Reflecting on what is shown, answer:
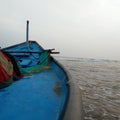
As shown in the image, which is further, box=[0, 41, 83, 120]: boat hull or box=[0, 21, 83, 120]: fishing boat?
box=[0, 41, 83, 120]: boat hull

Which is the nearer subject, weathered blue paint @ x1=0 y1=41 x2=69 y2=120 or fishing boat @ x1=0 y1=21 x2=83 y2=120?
fishing boat @ x1=0 y1=21 x2=83 y2=120

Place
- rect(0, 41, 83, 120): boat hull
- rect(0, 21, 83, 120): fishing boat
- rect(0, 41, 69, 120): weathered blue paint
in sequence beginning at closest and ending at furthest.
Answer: rect(0, 21, 83, 120): fishing boat → rect(0, 41, 83, 120): boat hull → rect(0, 41, 69, 120): weathered blue paint

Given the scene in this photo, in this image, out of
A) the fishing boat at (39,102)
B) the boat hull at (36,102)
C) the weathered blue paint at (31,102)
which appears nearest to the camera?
the fishing boat at (39,102)

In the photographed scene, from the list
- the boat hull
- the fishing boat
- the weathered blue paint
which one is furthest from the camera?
the weathered blue paint

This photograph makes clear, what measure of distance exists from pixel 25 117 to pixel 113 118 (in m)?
2.78

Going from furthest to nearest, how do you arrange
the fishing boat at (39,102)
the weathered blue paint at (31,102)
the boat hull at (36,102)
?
the weathered blue paint at (31,102) < the boat hull at (36,102) < the fishing boat at (39,102)

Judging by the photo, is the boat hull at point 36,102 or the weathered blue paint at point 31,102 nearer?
the boat hull at point 36,102

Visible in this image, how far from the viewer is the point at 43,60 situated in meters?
7.67

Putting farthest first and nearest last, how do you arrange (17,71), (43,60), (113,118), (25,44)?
(25,44)
(43,60)
(17,71)
(113,118)

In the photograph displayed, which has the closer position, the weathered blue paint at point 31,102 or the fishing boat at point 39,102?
the fishing boat at point 39,102

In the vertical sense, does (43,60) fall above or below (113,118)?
above

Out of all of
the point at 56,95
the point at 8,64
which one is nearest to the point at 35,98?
the point at 56,95

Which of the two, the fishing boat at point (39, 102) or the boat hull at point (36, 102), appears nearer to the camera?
the fishing boat at point (39, 102)

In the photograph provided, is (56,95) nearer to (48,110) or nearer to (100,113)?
(48,110)
